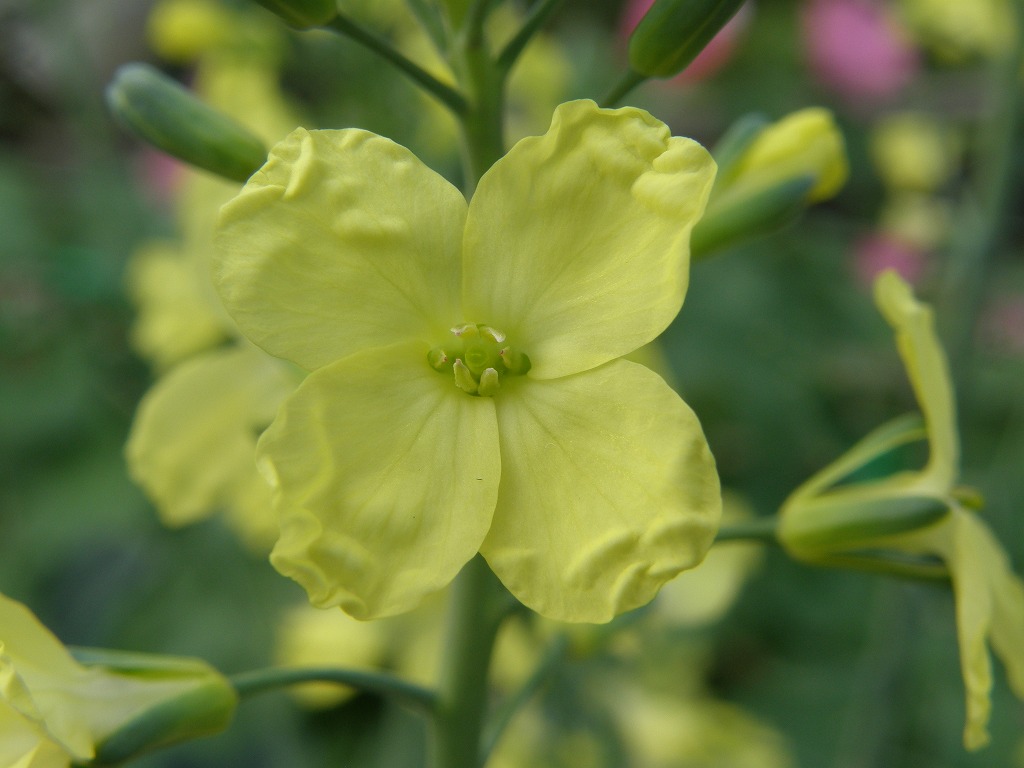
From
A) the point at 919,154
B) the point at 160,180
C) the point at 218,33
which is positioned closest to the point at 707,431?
the point at 919,154

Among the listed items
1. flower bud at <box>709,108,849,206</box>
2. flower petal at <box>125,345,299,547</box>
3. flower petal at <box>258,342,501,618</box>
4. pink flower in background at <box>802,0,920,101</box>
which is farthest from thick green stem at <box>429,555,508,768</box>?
pink flower in background at <box>802,0,920,101</box>

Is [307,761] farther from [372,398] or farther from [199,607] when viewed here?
[372,398]

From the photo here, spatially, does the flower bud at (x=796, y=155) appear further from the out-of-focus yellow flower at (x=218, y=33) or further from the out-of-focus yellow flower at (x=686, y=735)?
the out-of-focus yellow flower at (x=218, y=33)

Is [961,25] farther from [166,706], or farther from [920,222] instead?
[166,706]

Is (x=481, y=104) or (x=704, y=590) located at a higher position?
(x=481, y=104)

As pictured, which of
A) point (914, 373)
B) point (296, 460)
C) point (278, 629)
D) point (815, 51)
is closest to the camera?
point (296, 460)

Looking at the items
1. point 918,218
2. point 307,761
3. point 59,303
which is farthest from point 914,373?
point 59,303
